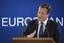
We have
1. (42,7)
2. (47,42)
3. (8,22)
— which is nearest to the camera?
(47,42)

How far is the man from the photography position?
8.90 ft

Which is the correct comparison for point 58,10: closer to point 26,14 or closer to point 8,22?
point 26,14

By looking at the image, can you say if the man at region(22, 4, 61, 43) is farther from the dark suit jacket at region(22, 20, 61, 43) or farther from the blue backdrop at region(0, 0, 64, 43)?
the blue backdrop at region(0, 0, 64, 43)

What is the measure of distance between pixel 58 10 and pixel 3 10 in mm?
1218

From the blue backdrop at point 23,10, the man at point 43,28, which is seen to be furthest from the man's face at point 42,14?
the blue backdrop at point 23,10

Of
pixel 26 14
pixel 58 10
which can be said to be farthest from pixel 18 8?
pixel 58 10

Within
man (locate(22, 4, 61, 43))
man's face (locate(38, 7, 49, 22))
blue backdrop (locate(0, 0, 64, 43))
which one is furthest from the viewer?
Result: blue backdrop (locate(0, 0, 64, 43))

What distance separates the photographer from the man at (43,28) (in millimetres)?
2713

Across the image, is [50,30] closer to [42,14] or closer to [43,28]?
[43,28]

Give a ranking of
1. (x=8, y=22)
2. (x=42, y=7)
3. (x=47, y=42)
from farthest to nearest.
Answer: (x=8, y=22)
(x=42, y=7)
(x=47, y=42)

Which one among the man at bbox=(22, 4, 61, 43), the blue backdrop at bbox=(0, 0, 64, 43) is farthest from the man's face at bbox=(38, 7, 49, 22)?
the blue backdrop at bbox=(0, 0, 64, 43)

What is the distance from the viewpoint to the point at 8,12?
4160 mm

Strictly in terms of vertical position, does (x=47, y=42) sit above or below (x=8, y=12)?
below

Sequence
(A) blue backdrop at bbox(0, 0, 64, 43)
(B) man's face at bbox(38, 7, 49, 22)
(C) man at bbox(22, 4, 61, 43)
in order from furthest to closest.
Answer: (A) blue backdrop at bbox(0, 0, 64, 43) → (B) man's face at bbox(38, 7, 49, 22) → (C) man at bbox(22, 4, 61, 43)
